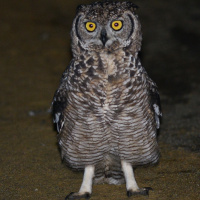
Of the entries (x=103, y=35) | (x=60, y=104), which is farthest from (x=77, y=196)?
(x=103, y=35)

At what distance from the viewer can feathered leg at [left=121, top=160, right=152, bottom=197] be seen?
4.24 m

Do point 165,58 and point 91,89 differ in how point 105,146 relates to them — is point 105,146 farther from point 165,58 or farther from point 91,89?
point 165,58

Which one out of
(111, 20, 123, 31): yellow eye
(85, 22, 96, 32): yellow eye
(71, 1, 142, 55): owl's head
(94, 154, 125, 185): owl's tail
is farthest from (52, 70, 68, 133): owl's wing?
(111, 20, 123, 31): yellow eye

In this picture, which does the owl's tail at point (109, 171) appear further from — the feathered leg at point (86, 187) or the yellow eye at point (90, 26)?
the yellow eye at point (90, 26)

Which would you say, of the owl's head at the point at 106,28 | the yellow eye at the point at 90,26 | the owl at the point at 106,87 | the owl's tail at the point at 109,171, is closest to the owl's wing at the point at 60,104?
the owl at the point at 106,87

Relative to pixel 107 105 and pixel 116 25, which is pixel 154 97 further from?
pixel 116 25

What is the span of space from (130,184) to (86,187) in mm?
429

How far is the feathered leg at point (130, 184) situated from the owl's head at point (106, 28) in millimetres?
1155

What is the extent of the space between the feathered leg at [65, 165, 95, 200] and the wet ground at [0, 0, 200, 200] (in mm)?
82

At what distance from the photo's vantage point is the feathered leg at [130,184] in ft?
13.9

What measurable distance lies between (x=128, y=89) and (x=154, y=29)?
7362 millimetres

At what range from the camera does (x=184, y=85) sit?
7.79 meters

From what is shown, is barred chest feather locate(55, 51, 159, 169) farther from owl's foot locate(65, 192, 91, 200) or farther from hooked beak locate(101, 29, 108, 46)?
owl's foot locate(65, 192, 91, 200)

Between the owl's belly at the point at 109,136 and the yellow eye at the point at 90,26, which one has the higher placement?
the yellow eye at the point at 90,26
